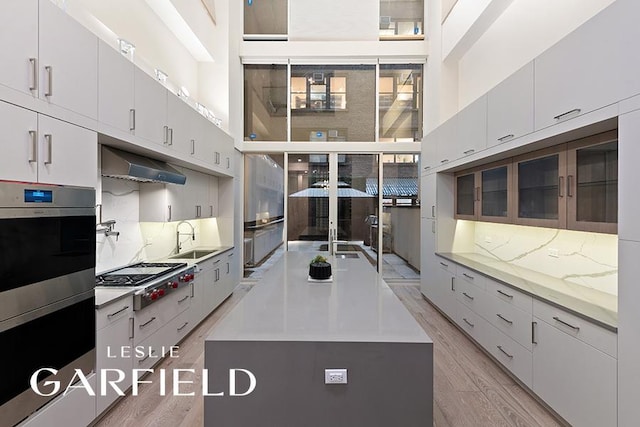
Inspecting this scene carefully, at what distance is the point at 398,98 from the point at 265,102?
2.39 m

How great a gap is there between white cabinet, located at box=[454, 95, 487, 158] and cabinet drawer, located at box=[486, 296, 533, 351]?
147 centimetres

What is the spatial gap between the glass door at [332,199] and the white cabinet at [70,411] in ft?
12.8

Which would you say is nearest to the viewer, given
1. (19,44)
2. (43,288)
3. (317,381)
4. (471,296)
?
(317,381)

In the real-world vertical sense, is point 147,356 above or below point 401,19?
below

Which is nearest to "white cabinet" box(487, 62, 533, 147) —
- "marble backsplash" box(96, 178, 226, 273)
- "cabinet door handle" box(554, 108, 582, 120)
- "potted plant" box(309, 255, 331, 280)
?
"cabinet door handle" box(554, 108, 582, 120)

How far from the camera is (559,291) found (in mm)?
2312

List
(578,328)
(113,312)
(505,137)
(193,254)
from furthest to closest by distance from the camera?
(193,254) → (505,137) → (113,312) → (578,328)

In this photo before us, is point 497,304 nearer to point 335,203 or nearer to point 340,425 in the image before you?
point 340,425

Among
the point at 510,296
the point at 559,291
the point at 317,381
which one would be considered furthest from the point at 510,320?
the point at 317,381

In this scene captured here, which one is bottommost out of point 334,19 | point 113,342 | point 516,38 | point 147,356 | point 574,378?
point 147,356

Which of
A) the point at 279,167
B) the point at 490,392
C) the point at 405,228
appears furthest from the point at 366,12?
the point at 490,392

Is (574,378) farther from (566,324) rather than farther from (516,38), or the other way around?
(516,38)

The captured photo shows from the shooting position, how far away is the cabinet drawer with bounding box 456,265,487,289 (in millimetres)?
3023

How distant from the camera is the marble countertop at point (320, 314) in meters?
1.37
